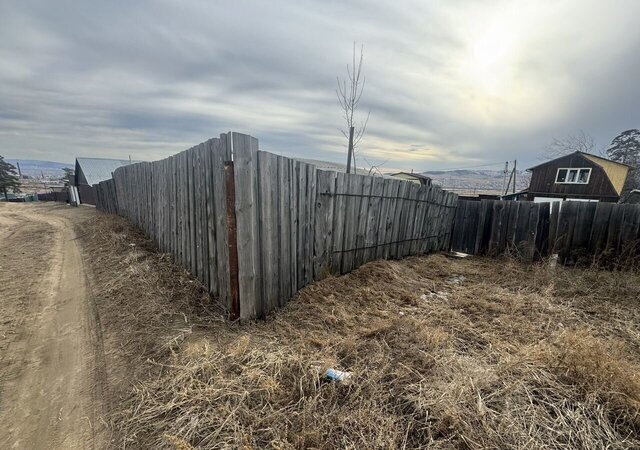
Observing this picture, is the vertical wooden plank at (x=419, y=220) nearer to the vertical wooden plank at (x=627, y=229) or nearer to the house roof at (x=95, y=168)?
the vertical wooden plank at (x=627, y=229)

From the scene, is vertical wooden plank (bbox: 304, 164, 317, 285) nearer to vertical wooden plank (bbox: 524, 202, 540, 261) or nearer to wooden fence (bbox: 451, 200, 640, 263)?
wooden fence (bbox: 451, 200, 640, 263)

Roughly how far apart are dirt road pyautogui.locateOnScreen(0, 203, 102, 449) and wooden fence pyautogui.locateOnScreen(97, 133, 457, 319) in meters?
1.31

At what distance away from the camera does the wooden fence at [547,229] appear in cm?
559

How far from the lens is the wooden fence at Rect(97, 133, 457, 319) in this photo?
293 cm

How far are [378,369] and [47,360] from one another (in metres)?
3.09

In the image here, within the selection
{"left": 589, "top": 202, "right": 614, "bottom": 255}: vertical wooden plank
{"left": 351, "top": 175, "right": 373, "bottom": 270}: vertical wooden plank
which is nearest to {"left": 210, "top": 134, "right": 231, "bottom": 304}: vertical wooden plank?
{"left": 351, "top": 175, "right": 373, "bottom": 270}: vertical wooden plank

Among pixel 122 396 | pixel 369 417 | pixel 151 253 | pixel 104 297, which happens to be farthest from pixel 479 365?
pixel 151 253

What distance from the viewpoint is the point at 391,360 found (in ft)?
7.66

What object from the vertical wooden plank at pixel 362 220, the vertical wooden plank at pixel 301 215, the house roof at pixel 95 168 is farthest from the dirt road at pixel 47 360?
the house roof at pixel 95 168

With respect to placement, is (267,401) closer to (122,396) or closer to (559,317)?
(122,396)

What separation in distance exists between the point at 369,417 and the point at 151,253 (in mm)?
5323

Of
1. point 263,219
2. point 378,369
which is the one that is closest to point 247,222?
point 263,219

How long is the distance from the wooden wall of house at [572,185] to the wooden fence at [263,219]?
92.3 ft

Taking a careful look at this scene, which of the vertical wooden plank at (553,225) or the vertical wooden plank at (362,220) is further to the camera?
the vertical wooden plank at (553,225)
